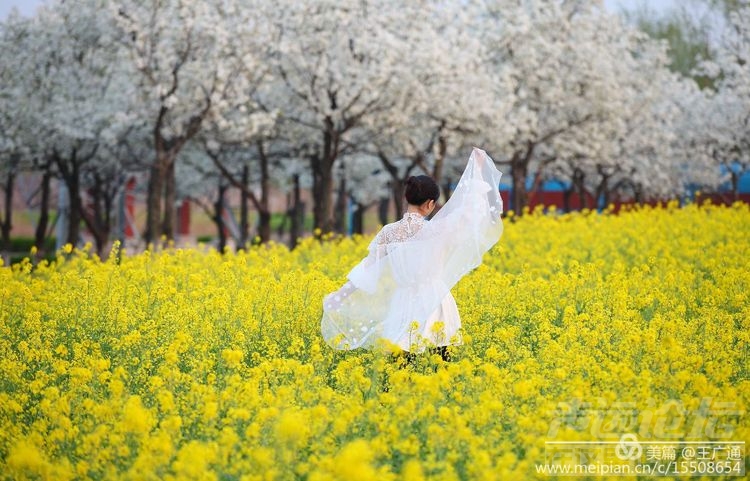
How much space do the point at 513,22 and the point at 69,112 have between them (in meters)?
13.0

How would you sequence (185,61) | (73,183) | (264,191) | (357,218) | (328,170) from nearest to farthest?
1. (185,61)
2. (328,170)
3. (73,183)
4. (264,191)
5. (357,218)

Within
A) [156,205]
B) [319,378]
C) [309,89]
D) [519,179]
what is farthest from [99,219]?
[319,378]

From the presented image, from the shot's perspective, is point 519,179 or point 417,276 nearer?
point 417,276

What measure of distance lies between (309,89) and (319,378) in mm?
18465

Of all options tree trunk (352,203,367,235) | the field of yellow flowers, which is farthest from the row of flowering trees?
the field of yellow flowers

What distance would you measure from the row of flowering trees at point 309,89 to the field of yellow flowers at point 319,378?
1144cm

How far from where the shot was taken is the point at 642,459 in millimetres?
5902

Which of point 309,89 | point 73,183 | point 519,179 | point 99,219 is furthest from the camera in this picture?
point 519,179

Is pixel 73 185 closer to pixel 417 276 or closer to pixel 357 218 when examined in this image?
pixel 357 218

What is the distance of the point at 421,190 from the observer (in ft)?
27.1

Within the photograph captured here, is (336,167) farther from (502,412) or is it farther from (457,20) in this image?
(502,412)

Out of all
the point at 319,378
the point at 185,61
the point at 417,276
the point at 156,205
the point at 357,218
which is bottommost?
the point at 357,218

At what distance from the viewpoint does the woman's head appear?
27.2ft

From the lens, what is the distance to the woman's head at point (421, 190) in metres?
8.28
